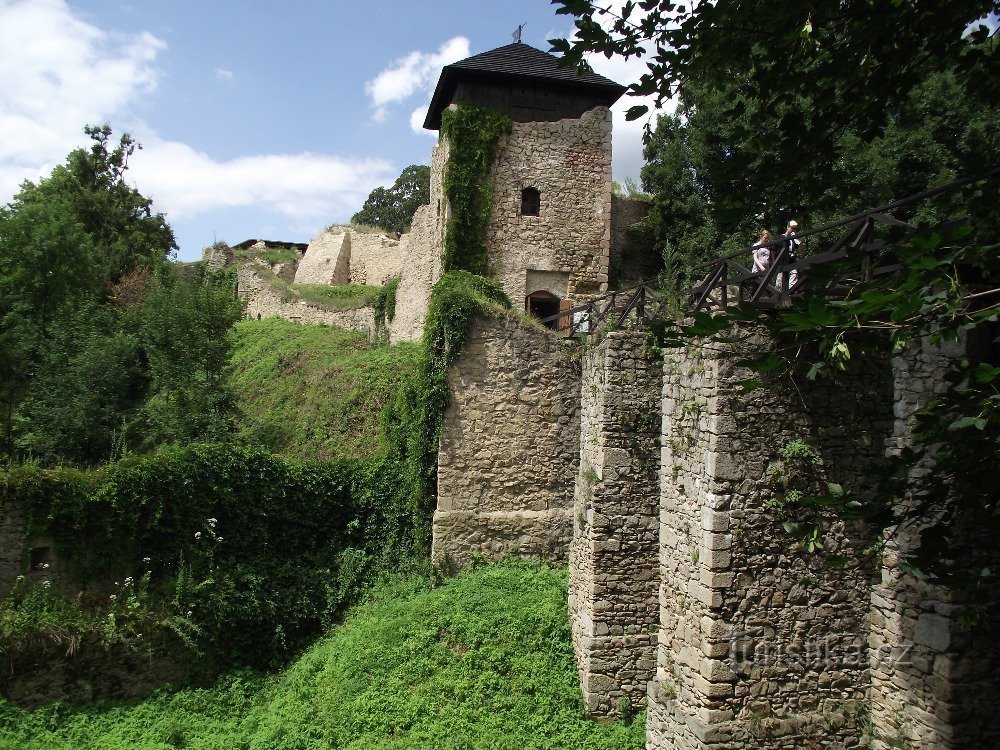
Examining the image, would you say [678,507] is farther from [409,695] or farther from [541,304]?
[541,304]

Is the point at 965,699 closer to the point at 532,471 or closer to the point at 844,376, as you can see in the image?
the point at 844,376

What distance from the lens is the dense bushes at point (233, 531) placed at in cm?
1224

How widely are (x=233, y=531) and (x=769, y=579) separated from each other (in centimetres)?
988

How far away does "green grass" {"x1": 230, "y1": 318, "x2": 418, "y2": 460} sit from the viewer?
630 inches

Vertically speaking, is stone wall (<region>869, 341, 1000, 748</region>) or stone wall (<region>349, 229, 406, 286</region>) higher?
stone wall (<region>349, 229, 406, 286</region>)

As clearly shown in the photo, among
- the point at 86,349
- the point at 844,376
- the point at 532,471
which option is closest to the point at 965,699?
the point at 844,376

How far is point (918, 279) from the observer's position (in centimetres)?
351

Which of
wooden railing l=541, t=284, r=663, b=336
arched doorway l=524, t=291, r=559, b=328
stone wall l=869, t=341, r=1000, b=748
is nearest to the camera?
stone wall l=869, t=341, r=1000, b=748

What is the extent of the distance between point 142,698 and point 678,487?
388 inches

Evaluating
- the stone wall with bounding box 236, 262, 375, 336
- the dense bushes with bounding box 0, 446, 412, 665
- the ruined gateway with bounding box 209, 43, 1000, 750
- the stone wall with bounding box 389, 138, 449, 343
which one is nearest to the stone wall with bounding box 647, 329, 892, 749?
the ruined gateway with bounding box 209, 43, 1000, 750

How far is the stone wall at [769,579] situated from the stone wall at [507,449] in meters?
5.69

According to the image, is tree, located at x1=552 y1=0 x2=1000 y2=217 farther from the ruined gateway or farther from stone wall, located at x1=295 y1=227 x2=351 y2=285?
stone wall, located at x1=295 y1=227 x2=351 y2=285

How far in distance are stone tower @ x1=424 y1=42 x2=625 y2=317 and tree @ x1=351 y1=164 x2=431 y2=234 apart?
3897 centimetres

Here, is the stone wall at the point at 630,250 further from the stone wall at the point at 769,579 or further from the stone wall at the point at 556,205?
the stone wall at the point at 769,579
